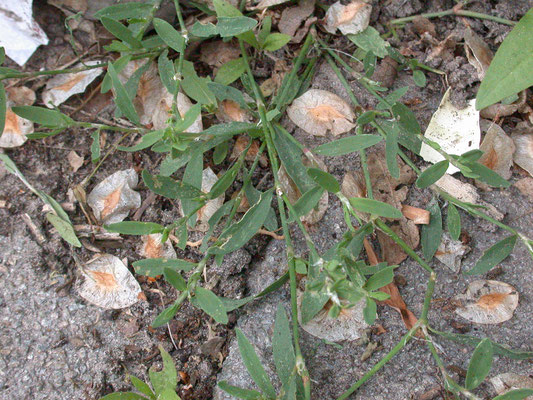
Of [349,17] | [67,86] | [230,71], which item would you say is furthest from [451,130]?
[67,86]

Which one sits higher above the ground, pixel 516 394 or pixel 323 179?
pixel 323 179

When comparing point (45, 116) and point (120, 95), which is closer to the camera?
point (120, 95)

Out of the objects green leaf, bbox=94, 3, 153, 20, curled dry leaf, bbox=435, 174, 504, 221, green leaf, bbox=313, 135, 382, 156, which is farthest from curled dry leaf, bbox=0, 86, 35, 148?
curled dry leaf, bbox=435, 174, 504, 221

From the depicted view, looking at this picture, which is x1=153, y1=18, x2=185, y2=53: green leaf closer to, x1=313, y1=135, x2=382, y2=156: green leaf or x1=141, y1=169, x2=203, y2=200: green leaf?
x1=141, y1=169, x2=203, y2=200: green leaf

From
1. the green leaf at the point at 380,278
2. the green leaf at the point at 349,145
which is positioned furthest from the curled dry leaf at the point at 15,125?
the green leaf at the point at 380,278

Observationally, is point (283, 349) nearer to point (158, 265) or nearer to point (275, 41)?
point (158, 265)

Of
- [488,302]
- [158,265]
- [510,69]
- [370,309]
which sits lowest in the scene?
[488,302]

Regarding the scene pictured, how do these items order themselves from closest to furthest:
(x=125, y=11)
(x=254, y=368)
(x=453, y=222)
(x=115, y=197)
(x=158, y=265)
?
(x=254, y=368) → (x=158, y=265) → (x=453, y=222) → (x=125, y=11) → (x=115, y=197)

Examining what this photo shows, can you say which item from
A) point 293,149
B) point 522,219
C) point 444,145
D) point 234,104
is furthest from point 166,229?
point 522,219
